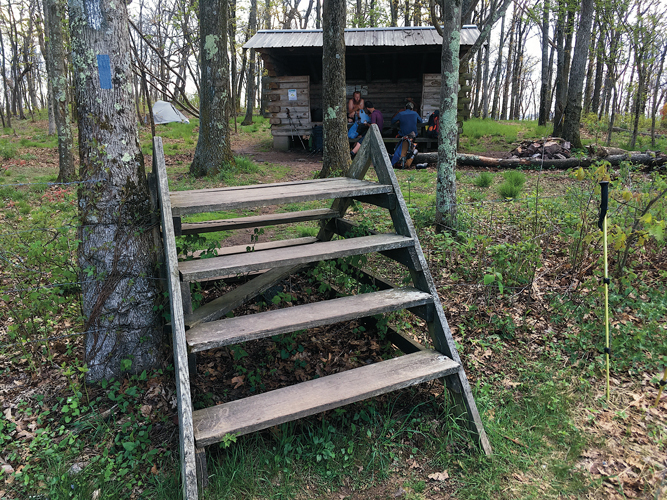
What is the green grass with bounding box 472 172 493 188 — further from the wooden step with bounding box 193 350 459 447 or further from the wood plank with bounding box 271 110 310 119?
the wood plank with bounding box 271 110 310 119

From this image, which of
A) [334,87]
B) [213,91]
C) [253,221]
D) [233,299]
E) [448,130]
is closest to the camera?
[233,299]

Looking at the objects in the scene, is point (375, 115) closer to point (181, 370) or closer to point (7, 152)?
Result: point (7, 152)

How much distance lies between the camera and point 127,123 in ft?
9.89

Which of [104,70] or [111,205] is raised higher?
[104,70]

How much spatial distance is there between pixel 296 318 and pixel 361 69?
1636 centimetres

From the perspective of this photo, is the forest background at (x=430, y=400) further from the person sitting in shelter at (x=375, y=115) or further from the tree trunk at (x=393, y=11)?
the tree trunk at (x=393, y=11)

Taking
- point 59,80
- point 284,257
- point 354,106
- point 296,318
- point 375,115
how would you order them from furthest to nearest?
point 354,106 < point 375,115 < point 59,80 < point 284,257 < point 296,318

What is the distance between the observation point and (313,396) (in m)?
2.50

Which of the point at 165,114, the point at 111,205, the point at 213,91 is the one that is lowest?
the point at 111,205

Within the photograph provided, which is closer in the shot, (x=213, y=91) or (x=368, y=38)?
(x=213, y=91)

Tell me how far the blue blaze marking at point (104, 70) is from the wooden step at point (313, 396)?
222cm

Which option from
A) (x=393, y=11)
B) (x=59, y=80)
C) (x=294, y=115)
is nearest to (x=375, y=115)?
(x=294, y=115)

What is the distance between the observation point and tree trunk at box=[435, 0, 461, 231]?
5.21 metres

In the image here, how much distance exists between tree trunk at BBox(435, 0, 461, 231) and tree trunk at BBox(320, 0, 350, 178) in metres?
2.97
